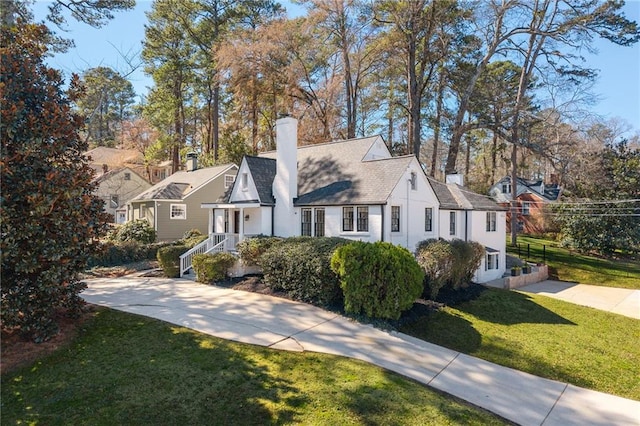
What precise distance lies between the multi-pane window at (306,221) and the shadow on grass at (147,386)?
9.23 meters

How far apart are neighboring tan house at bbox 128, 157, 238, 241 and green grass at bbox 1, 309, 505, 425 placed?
62.3 ft

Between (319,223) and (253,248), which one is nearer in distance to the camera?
(253,248)

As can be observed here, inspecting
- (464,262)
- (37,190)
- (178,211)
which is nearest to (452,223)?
(464,262)

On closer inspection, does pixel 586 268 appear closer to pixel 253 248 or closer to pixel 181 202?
pixel 253 248

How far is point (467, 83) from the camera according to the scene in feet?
94.8

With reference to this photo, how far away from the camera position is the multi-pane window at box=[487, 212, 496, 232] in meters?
20.7

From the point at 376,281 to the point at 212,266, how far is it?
652 cm

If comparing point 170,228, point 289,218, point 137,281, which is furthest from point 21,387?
point 170,228

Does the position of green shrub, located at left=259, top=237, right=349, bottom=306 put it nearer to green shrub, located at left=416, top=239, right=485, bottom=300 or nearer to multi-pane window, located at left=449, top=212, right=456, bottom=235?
green shrub, located at left=416, top=239, right=485, bottom=300

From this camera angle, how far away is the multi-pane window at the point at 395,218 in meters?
15.1

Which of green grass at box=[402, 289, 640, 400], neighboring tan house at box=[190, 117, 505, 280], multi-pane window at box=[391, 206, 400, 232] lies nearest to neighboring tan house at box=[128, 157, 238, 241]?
neighboring tan house at box=[190, 117, 505, 280]

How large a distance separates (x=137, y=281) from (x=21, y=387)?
28.4 feet

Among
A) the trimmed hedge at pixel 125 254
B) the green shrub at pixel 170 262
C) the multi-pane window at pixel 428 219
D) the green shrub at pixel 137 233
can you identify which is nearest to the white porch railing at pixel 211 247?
the green shrub at pixel 170 262

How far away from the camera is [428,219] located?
17219 mm
